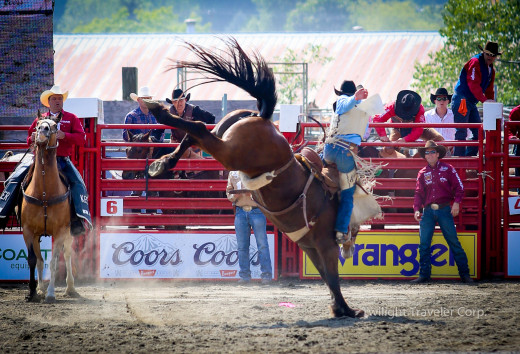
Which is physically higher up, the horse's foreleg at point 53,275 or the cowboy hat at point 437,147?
the cowboy hat at point 437,147

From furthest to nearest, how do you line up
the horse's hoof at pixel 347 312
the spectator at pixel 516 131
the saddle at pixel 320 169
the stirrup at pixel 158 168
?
the spectator at pixel 516 131 < the saddle at pixel 320 169 < the horse's hoof at pixel 347 312 < the stirrup at pixel 158 168

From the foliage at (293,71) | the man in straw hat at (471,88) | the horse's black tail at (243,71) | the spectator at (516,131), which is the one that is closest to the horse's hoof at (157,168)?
the horse's black tail at (243,71)

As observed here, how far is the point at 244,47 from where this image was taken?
35.1 metres

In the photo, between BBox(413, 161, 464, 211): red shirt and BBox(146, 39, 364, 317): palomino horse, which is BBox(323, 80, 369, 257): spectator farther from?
BBox(413, 161, 464, 211): red shirt

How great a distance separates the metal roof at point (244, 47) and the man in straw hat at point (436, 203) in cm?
2191

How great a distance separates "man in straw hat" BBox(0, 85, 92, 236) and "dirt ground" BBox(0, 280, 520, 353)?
0.98 m

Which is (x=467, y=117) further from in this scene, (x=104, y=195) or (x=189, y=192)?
(x=104, y=195)

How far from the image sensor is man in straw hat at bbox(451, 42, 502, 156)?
36.2 ft

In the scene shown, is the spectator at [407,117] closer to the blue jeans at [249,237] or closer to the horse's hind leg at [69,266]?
the blue jeans at [249,237]

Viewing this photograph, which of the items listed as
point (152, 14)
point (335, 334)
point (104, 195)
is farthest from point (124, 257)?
point (152, 14)

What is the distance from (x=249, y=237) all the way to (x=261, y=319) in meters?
2.93

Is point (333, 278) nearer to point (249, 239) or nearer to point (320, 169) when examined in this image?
point (320, 169)

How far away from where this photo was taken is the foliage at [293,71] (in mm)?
30516

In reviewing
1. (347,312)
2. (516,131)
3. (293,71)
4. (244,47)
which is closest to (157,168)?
(347,312)
